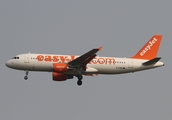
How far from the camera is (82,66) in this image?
6525cm

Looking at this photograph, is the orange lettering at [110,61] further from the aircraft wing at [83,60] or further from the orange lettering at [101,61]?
the aircraft wing at [83,60]

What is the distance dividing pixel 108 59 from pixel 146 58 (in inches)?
257

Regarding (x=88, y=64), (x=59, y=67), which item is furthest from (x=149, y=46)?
(x=59, y=67)

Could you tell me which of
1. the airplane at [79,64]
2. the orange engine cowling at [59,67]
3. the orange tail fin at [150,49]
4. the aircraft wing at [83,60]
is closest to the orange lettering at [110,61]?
the airplane at [79,64]

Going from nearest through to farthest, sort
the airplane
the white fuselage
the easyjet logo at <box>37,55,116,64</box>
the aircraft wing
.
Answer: the aircraft wing
the airplane
the white fuselage
the easyjet logo at <box>37,55,116,64</box>

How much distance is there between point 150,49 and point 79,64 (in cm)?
1250

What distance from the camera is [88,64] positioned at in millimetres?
66000

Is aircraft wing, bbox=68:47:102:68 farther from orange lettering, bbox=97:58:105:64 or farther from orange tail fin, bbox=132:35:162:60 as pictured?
orange tail fin, bbox=132:35:162:60

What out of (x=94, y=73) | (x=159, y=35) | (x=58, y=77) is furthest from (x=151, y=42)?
(x=58, y=77)

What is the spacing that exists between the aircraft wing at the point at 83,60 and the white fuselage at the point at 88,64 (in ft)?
3.89

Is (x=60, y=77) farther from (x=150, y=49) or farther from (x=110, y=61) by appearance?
(x=150, y=49)

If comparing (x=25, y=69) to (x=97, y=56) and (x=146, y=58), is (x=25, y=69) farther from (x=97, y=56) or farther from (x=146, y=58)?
(x=146, y=58)

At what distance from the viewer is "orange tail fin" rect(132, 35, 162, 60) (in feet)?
228

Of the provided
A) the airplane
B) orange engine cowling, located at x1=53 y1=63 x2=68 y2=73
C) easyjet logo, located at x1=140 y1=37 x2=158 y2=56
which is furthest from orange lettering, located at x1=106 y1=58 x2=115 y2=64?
orange engine cowling, located at x1=53 y1=63 x2=68 y2=73
